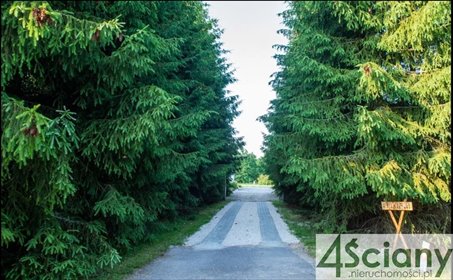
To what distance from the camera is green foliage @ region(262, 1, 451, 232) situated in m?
7.72

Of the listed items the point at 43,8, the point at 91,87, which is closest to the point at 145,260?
the point at 91,87

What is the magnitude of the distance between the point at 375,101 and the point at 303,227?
7373 millimetres

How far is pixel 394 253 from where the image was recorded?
8.66 meters

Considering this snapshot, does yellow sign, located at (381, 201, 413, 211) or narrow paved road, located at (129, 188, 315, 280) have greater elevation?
yellow sign, located at (381, 201, 413, 211)

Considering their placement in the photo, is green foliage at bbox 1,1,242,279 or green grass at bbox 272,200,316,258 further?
green grass at bbox 272,200,316,258

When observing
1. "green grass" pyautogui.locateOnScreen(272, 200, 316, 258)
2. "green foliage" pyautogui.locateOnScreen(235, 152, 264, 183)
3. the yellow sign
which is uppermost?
"green foliage" pyautogui.locateOnScreen(235, 152, 264, 183)

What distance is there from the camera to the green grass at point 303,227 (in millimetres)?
11202

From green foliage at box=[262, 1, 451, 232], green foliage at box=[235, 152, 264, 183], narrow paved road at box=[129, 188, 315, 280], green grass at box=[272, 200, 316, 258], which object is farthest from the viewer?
green foliage at box=[235, 152, 264, 183]

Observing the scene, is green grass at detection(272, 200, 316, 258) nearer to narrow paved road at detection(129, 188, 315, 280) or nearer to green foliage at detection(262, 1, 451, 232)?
narrow paved road at detection(129, 188, 315, 280)
